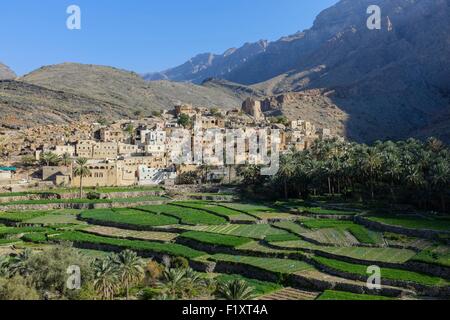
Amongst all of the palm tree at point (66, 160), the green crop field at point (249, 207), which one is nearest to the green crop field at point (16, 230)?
the green crop field at point (249, 207)

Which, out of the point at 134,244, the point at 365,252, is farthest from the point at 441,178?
the point at 134,244

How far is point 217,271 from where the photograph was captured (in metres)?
45.2

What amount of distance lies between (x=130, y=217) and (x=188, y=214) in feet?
24.1

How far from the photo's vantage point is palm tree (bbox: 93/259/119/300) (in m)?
A: 34.3

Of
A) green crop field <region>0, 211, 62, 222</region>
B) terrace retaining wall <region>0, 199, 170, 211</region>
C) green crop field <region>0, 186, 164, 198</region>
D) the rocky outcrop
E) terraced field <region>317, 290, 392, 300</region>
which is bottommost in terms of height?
terraced field <region>317, 290, 392, 300</region>

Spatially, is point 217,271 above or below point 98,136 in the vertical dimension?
below

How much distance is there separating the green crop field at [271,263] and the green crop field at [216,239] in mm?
2835

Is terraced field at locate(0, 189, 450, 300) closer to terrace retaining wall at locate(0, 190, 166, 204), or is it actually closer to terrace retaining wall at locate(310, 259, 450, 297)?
terrace retaining wall at locate(310, 259, 450, 297)

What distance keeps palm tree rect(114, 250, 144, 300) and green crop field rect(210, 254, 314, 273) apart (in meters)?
10.1

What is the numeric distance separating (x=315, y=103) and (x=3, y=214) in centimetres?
13834

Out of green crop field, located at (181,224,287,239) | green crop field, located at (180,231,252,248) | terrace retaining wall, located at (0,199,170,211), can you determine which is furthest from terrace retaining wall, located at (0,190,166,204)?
green crop field, located at (180,231,252,248)

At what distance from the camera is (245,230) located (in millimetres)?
58219
